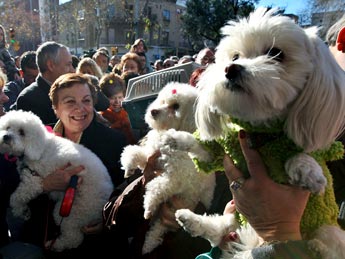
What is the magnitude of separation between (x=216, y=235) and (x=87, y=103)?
67.2 inches

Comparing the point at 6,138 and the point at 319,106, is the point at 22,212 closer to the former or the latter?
the point at 6,138

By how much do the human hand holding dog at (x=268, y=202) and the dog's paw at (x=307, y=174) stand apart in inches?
2.3

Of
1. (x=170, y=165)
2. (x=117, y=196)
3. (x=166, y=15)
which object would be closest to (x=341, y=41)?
(x=170, y=165)

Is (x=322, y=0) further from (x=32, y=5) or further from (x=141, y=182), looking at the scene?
(x=32, y=5)

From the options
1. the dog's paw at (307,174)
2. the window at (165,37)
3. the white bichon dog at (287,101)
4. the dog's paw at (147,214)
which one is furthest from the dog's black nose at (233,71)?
the window at (165,37)

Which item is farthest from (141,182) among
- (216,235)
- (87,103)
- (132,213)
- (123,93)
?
(123,93)

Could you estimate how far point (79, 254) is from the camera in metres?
2.47

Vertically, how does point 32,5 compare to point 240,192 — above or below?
above

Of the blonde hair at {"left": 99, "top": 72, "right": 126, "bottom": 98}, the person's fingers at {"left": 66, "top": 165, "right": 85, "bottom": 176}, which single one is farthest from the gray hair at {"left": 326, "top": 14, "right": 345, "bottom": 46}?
the blonde hair at {"left": 99, "top": 72, "right": 126, "bottom": 98}

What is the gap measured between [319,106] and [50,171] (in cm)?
205

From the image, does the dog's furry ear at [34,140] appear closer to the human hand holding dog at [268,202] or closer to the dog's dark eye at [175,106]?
the dog's dark eye at [175,106]

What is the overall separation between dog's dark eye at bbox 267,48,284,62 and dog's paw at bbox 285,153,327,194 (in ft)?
1.25

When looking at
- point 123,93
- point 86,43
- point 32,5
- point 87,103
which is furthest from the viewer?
point 86,43

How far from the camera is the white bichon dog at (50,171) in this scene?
242 cm
